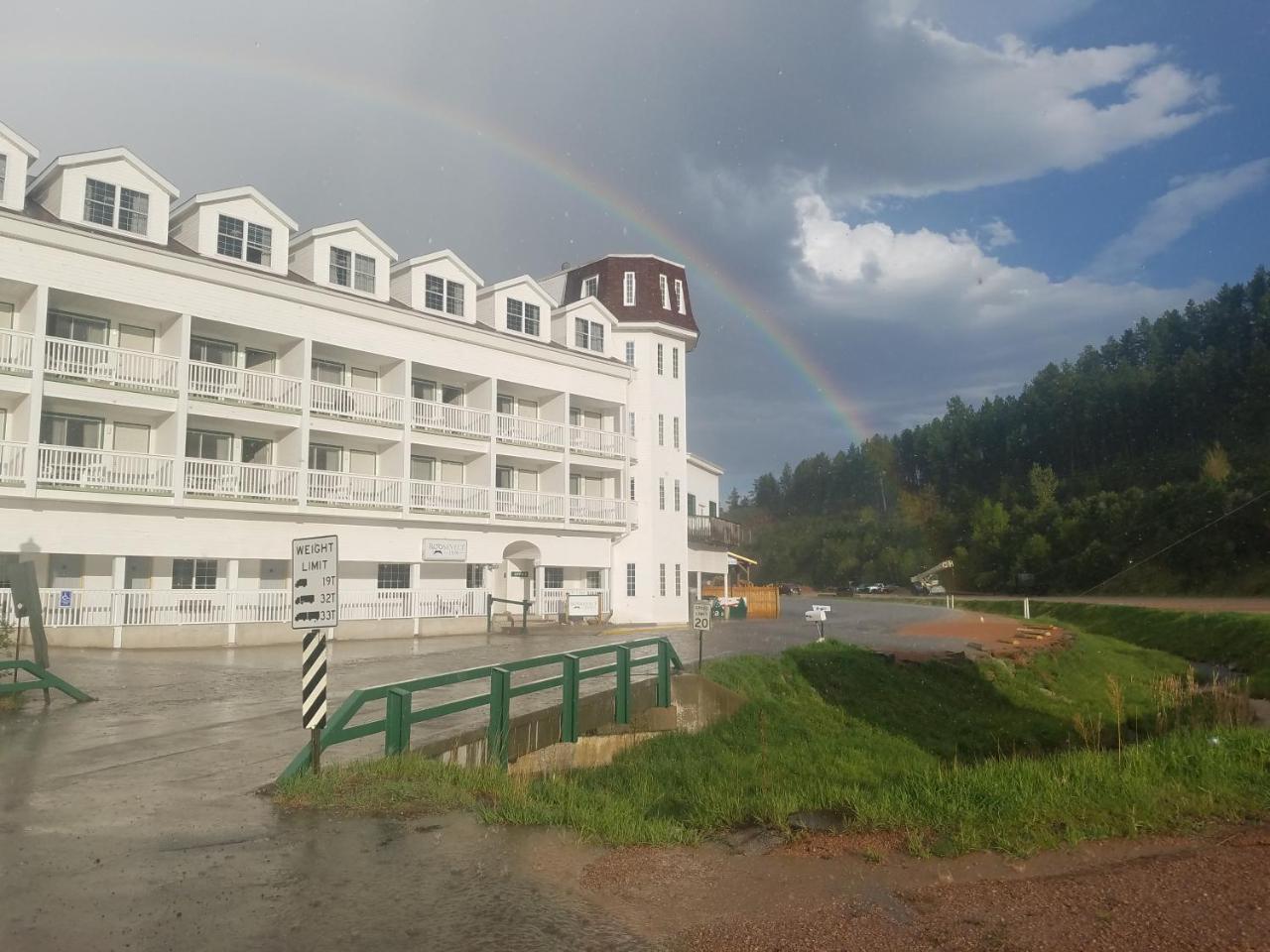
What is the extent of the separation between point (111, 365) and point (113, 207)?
4.71 meters

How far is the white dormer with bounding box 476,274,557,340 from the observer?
123 feet

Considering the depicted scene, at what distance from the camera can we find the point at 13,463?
24547mm

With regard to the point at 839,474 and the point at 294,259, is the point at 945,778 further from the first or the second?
the point at 839,474

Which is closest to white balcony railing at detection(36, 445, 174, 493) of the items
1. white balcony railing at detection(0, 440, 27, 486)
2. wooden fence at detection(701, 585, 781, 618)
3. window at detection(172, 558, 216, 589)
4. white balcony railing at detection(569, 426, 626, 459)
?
white balcony railing at detection(0, 440, 27, 486)

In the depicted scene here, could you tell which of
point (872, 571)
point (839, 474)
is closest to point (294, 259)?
point (872, 571)

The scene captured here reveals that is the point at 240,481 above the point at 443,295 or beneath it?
beneath

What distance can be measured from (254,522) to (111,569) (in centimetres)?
393

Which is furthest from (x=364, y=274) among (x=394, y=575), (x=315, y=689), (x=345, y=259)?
(x=315, y=689)

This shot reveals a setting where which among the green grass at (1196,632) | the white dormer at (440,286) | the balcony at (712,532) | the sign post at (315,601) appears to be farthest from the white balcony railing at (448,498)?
the green grass at (1196,632)

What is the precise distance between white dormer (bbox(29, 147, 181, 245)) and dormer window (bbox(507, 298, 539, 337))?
13176mm

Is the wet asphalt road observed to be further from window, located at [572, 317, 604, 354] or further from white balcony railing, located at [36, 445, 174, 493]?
window, located at [572, 317, 604, 354]

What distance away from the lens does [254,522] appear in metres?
29.1

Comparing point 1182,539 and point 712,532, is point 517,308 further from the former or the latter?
point 1182,539

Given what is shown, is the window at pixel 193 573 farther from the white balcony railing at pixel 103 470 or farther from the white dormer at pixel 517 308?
the white dormer at pixel 517 308
